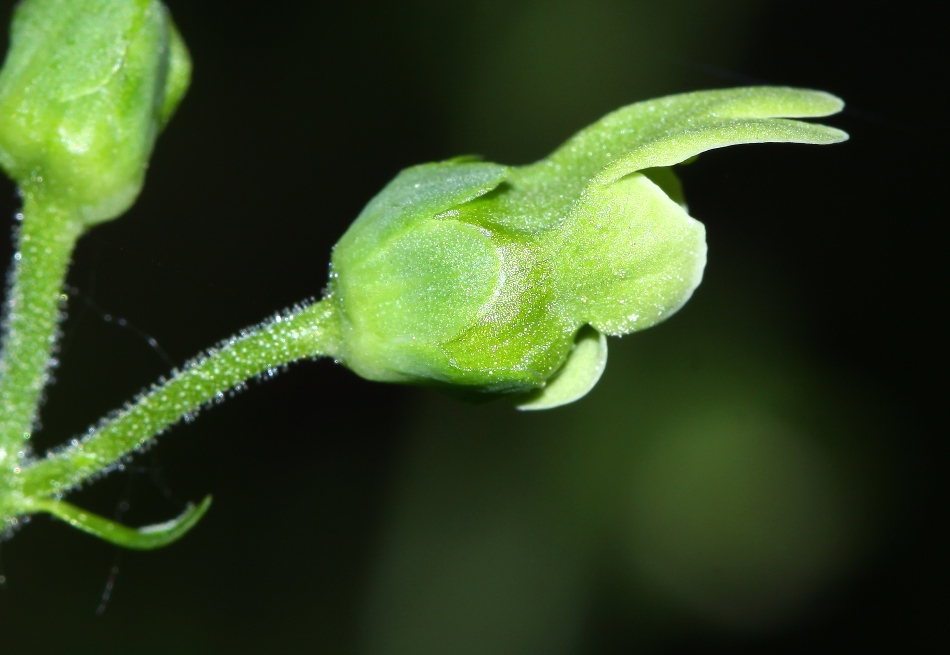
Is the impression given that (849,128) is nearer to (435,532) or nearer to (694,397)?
(694,397)

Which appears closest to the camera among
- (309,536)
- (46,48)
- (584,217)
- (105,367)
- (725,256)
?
(584,217)

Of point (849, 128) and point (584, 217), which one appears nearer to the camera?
point (584, 217)

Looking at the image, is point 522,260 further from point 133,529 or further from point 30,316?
point 30,316

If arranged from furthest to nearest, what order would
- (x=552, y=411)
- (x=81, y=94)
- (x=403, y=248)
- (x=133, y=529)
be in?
(x=552, y=411)
(x=81, y=94)
(x=403, y=248)
(x=133, y=529)

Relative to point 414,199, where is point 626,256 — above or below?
below

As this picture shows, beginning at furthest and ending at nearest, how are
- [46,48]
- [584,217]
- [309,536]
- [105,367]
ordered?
[309,536]
[105,367]
[46,48]
[584,217]

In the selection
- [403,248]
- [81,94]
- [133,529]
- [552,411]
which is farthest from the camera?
[552,411]

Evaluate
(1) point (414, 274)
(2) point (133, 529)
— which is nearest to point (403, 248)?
(1) point (414, 274)

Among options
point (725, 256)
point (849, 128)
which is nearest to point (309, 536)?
point (725, 256)
